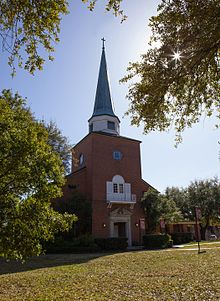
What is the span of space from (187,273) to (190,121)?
16.6 feet

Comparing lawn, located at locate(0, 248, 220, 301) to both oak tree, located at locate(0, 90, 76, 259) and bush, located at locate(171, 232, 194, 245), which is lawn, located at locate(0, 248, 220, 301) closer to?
oak tree, located at locate(0, 90, 76, 259)

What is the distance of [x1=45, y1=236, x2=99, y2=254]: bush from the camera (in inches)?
951

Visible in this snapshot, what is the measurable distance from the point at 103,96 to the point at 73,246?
63.8ft

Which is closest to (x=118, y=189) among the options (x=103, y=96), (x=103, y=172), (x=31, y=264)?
(x=103, y=172)

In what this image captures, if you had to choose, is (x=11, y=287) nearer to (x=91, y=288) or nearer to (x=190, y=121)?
(x=91, y=288)

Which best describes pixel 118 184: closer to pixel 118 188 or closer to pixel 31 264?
pixel 118 188

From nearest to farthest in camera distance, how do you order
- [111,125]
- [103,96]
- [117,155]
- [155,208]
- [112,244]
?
[112,244] < [155,208] < [117,155] < [111,125] < [103,96]

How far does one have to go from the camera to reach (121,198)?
1230 inches

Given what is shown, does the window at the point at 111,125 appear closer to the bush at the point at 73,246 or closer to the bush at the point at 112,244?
the bush at the point at 112,244

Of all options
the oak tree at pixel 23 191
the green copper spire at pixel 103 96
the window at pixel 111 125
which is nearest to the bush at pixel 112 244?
the window at pixel 111 125

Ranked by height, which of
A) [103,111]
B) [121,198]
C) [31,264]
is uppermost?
[103,111]

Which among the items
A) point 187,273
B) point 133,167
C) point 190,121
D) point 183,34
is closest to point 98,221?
point 133,167

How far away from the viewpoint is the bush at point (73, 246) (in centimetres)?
2416

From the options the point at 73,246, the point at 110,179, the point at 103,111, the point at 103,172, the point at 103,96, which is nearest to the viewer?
the point at 73,246
